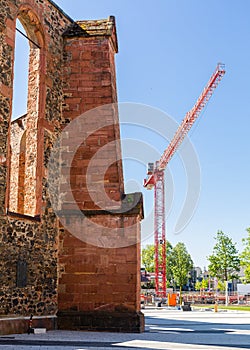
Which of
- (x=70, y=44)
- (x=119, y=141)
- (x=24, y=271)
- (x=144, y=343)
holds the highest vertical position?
(x=70, y=44)

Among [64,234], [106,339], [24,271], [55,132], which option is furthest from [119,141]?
[106,339]

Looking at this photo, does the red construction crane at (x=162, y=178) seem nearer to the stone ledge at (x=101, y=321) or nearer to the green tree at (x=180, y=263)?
the green tree at (x=180, y=263)

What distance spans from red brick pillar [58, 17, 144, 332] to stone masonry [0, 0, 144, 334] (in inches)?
1.1

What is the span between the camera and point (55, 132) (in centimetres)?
1504

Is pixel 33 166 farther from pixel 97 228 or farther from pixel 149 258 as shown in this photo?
pixel 149 258

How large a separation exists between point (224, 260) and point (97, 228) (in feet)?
115

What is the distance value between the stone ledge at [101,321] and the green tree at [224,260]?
113 ft

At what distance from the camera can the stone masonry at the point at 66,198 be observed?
12.9 meters

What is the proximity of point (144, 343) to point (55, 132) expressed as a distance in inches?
272

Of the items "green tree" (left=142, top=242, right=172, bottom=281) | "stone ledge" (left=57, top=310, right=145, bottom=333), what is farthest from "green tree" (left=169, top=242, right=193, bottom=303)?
"stone ledge" (left=57, top=310, right=145, bottom=333)

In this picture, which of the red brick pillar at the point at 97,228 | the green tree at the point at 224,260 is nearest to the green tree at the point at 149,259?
the green tree at the point at 224,260

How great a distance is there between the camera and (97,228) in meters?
14.0

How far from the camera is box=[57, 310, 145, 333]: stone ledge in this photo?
43.9 feet

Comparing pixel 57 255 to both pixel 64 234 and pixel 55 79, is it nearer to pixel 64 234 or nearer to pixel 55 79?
pixel 64 234
